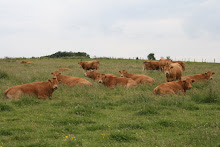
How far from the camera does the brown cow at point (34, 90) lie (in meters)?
10.00

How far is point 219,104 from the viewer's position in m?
9.43

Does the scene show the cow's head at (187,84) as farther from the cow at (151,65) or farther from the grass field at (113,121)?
the cow at (151,65)

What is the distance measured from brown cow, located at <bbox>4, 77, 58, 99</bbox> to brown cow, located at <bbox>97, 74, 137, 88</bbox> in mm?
3553

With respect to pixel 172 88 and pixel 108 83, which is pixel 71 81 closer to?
pixel 108 83

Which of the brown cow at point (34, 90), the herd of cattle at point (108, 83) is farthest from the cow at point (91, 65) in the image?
the brown cow at point (34, 90)

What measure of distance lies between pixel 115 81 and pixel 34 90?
489 cm

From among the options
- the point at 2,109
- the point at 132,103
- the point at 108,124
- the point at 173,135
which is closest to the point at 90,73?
the point at 132,103

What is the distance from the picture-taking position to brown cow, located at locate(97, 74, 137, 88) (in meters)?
13.5

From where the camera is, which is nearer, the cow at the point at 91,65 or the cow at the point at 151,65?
the cow at the point at 151,65

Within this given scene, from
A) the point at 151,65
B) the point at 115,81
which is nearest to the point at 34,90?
the point at 115,81

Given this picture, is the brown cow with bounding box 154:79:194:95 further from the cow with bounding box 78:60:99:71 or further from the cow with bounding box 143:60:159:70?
the cow with bounding box 78:60:99:71

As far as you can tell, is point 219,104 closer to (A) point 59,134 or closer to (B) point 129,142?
(B) point 129,142

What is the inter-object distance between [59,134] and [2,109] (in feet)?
10.5

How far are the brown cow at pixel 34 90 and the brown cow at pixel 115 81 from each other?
355 centimetres
